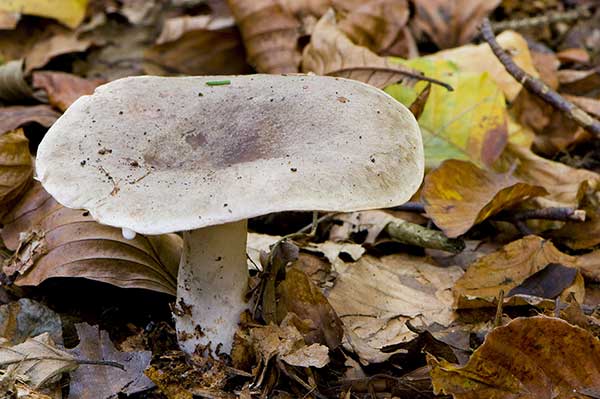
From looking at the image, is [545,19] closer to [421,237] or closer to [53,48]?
[421,237]

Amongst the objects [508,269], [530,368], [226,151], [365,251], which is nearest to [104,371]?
[226,151]

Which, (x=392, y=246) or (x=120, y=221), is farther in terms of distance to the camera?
(x=392, y=246)

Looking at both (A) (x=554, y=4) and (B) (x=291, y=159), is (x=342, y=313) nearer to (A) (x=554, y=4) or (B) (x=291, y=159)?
(B) (x=291, y=159)

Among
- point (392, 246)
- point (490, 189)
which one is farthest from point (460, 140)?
point (392, 246)

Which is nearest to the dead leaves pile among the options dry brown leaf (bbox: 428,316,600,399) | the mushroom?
dry brown leaf (bbox: 428,316,600,399)

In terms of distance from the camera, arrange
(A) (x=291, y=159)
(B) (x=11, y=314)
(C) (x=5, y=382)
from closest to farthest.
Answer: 1. (A) (x=291, y=159)
2. (C) (x=5, y=382)
3. (B) (x=11, y=314)

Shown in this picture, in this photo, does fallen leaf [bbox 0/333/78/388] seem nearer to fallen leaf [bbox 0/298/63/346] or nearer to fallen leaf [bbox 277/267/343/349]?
fallen leaf [bbox 0/298/63/346]

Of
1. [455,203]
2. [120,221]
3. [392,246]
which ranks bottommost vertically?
[392,246]

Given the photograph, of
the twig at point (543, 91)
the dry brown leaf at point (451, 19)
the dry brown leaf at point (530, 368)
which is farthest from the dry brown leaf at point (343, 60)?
the dry brown leaf at point (530, 368)
